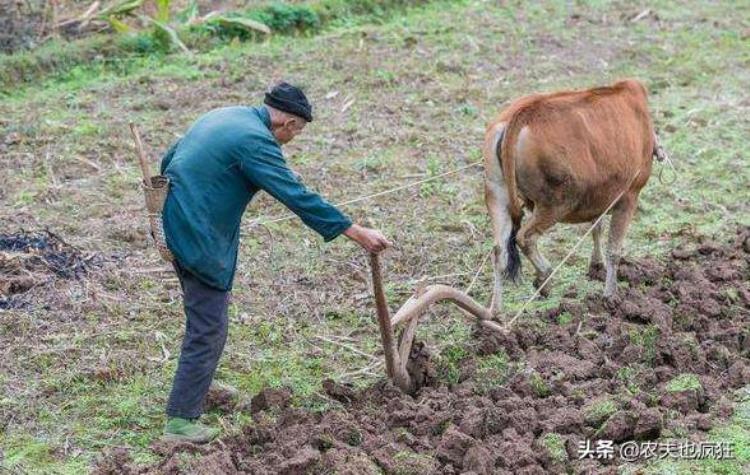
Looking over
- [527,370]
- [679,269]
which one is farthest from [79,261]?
[679,269]

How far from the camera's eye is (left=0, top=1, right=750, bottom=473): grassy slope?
23.8ft

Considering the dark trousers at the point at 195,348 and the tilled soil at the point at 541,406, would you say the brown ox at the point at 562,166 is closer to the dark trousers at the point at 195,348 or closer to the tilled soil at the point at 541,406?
the tilled soil at the point at 541,406

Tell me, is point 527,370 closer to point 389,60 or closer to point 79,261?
point 79,261

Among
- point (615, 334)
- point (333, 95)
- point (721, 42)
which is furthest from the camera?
point (721, 42)

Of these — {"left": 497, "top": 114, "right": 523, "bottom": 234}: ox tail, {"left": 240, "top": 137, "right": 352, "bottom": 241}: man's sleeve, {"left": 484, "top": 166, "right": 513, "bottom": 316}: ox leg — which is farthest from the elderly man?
{"left": 484, "top": 166, "right": 513, "bottom": 316}: ox leg

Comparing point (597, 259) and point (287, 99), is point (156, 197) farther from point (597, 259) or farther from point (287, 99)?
point (597, 259)

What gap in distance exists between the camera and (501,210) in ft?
26.7

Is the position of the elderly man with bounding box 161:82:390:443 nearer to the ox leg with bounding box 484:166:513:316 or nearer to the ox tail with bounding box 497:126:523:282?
the ox tail with bounding box 497:126:523:282

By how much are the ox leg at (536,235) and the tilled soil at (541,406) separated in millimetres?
283

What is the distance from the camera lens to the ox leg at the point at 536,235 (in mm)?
8109

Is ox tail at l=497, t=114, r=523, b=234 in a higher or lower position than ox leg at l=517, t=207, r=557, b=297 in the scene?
higher

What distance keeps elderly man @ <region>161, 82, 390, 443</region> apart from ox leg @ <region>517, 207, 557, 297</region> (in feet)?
7.19

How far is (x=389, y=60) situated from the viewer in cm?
1377

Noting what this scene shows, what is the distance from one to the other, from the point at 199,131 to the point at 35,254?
2.70 meters
